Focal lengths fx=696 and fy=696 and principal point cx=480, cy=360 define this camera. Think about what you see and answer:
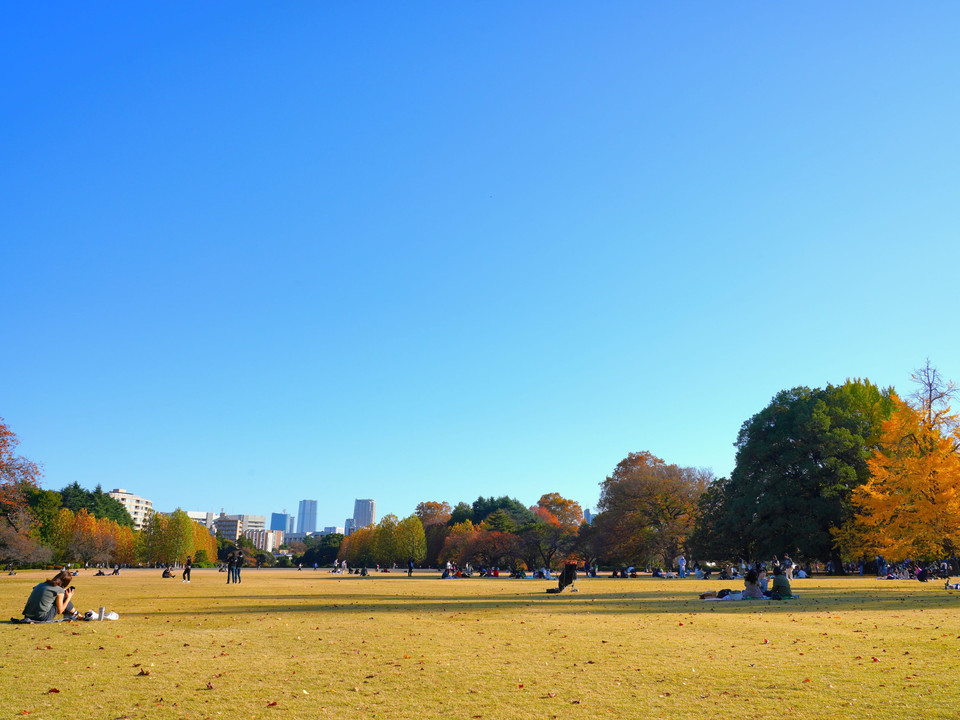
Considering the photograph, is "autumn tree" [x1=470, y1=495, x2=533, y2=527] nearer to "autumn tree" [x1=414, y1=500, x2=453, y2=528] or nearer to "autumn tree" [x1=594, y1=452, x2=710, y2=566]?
"autumn tree" [x1=414, y1=500, x2=453, y2=528]

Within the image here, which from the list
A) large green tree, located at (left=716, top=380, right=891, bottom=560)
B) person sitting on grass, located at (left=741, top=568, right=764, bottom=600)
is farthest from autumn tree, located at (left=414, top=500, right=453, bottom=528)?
person sitting on grass, located at (left=741, top=568, right=764, bottom=600)

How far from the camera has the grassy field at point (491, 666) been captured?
320 inches

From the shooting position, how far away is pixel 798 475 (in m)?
51.5

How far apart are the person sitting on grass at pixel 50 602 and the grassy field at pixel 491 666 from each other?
985mm

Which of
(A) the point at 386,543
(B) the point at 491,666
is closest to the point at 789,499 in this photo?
(B) the point at 491,666

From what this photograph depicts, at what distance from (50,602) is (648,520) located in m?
55.8

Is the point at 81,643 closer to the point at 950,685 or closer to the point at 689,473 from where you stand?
the point at 950,685

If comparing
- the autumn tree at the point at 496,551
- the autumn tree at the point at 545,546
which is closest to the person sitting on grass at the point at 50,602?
the autumn tree at the point at 545,546

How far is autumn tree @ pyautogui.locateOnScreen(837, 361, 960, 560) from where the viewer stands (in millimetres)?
35031

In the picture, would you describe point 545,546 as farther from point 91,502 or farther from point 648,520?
point 91,502

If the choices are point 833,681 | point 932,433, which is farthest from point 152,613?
point 932,433

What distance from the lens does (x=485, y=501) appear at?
413 ft

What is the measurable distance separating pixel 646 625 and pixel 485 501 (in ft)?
364

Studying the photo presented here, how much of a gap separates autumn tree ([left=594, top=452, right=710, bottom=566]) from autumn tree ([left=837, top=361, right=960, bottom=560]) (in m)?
22.2
